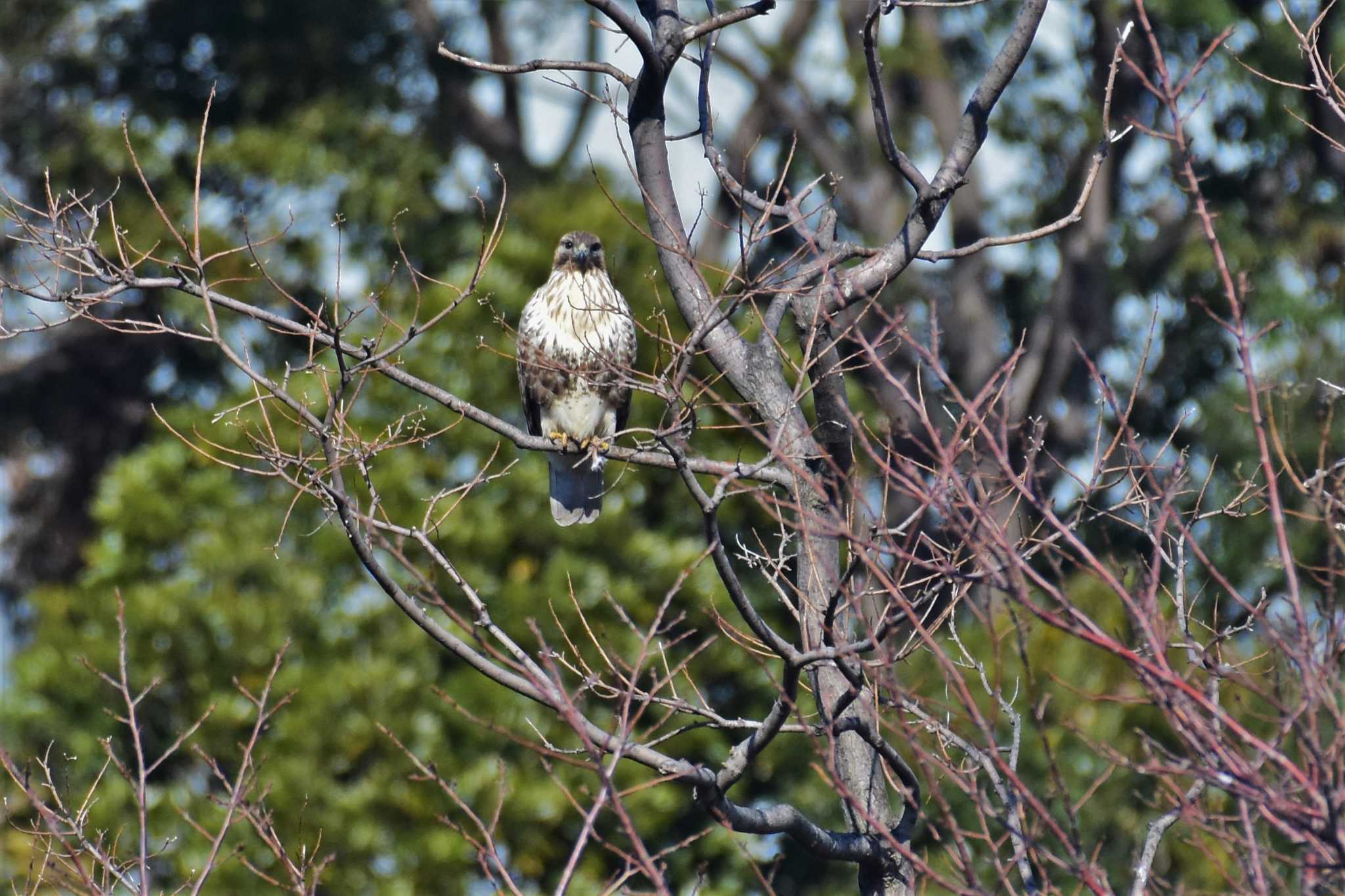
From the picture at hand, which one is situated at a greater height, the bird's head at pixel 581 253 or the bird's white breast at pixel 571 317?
the bird's head at pixel 581 253

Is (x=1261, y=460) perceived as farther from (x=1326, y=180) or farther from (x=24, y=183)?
(x=24, y=183)

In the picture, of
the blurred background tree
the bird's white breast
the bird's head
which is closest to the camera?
the bird's white breast

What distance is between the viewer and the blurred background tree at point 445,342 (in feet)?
28.6

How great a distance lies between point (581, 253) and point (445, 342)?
3.46 m

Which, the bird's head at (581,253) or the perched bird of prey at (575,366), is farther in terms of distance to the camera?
the bird's head at (581,253)

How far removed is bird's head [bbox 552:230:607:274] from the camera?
19.2ft

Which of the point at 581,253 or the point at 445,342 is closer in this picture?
the point at 581,253

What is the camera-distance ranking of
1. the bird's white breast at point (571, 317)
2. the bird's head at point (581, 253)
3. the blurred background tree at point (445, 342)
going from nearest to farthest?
the bird's white breast at point (571, 317) → the bird's head at point (581, 253) → the blurred background tree at point (445, 342)

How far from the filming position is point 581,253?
19.2 ft

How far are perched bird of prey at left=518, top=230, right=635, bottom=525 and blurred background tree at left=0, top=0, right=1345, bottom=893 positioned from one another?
1254mm

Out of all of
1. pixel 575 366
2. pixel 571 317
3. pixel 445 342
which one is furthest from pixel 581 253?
pixel 445 342

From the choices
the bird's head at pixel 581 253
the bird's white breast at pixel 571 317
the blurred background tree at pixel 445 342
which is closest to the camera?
the bird's white breast at pixel 571 317

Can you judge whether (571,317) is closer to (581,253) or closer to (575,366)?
(575,366)

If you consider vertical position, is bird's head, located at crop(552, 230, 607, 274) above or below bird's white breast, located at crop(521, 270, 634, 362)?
above
